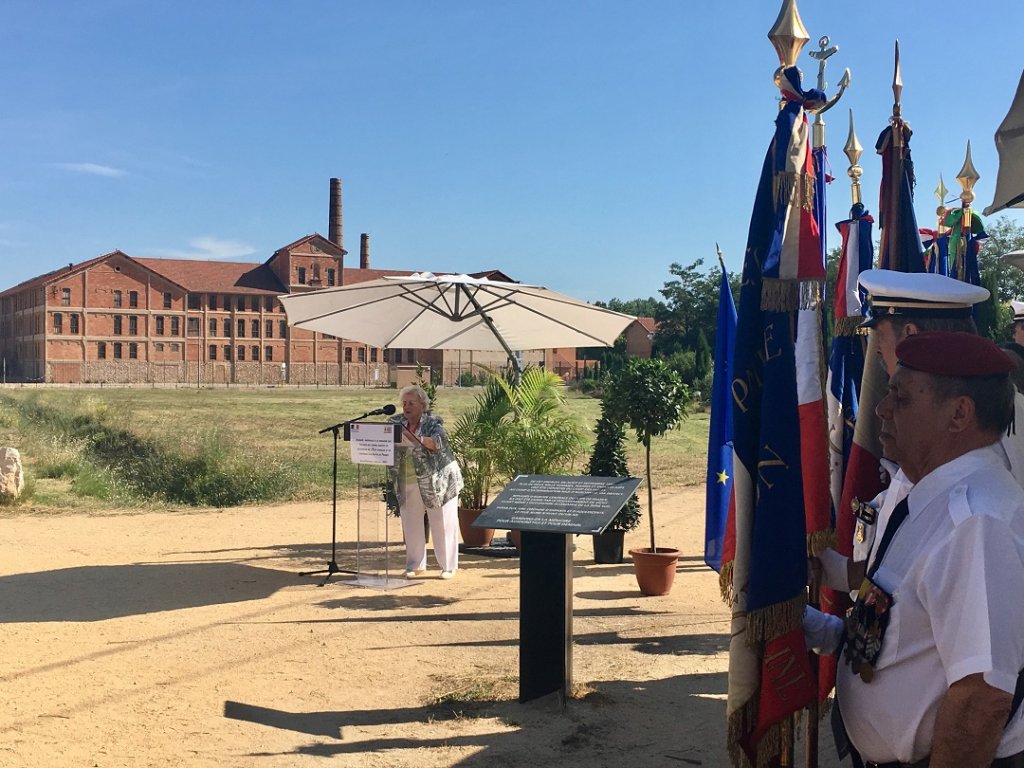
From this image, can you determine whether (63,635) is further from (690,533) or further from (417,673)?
(690,533)

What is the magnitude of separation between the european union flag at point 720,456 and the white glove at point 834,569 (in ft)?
11.6

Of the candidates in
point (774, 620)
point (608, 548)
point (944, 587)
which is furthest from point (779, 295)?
point (608, 548)

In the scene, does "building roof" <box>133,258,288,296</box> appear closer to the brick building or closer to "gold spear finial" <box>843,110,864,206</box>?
the brick building

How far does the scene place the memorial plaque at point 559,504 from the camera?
578 cm

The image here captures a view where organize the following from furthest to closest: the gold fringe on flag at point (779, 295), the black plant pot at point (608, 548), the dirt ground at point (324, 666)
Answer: the black plant pot at point (608, 548)
the dirt ground at point (324, 666)
the gold fringe on flag at point (779, 295)

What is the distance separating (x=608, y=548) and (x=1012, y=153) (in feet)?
25.4

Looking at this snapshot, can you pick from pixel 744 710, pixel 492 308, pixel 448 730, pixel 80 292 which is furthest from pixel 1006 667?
pixel 80 292

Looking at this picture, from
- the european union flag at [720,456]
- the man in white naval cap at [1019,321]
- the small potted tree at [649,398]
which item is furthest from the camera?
the small potted tree at [649,398]

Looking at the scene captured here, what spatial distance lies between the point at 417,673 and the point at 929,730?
468cm

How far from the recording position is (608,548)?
414 inches

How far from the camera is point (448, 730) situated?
531cm

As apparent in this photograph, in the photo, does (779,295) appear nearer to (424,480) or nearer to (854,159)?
(854,159)

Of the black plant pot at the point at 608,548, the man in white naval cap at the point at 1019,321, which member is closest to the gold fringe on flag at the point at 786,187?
the man in white naval cap at the point at 1019,321

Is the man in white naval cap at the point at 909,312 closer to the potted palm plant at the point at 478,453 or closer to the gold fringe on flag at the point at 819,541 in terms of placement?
the gold fringe on flag at the point at 819,541
